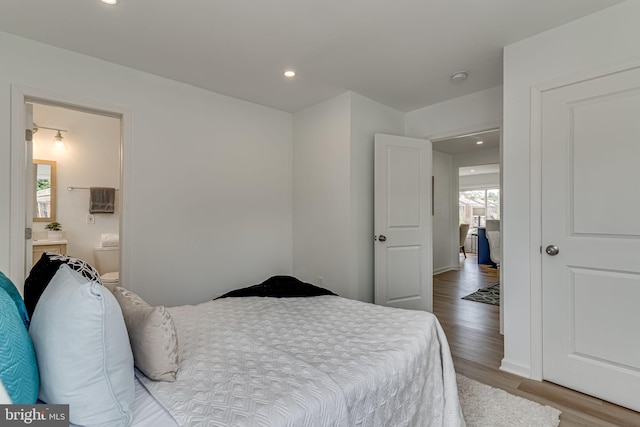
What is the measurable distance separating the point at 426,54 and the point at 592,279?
204 cm

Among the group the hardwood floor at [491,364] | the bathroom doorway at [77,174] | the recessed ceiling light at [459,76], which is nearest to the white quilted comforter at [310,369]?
the hardwood floor at [491,364]

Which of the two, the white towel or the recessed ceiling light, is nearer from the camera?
the recessed ceiling light

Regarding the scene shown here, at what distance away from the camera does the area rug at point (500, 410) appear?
176 centimetres

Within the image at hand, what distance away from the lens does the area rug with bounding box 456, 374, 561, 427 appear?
1761mm

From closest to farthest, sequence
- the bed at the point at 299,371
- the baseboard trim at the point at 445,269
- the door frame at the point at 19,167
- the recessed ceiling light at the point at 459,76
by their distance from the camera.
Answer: the bed at the point at 299,371
the door frame at the point at 19,167
the recessed ceiling light at the point at 459,76
the baseboard trim at the point at 445,269

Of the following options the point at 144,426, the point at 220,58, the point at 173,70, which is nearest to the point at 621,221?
the point at 144,426

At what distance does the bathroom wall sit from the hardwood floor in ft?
15.2

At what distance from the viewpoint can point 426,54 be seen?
2.54 meters

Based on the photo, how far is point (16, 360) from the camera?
0.79 meters

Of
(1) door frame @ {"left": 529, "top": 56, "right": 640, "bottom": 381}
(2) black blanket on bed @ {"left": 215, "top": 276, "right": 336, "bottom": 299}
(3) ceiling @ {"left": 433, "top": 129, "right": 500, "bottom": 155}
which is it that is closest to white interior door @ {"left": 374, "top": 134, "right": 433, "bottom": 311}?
(2) black blanket on bed @ {"left": 215, "top": 276, "right": 336, "bottom": 299}

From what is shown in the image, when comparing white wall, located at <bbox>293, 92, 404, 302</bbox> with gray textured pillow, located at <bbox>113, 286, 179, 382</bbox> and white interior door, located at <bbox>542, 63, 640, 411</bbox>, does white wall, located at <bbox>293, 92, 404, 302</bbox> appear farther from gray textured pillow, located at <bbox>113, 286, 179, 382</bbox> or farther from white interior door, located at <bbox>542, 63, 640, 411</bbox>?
gray textured pillow, located at <bbox>113, 286, 179, 382</bbox>

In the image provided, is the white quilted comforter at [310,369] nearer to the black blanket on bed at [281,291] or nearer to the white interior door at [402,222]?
the black blanket on bed at [281,291]

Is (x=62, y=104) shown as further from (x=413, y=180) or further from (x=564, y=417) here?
(x=564, y=417)

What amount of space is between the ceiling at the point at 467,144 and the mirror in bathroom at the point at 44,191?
581cm
